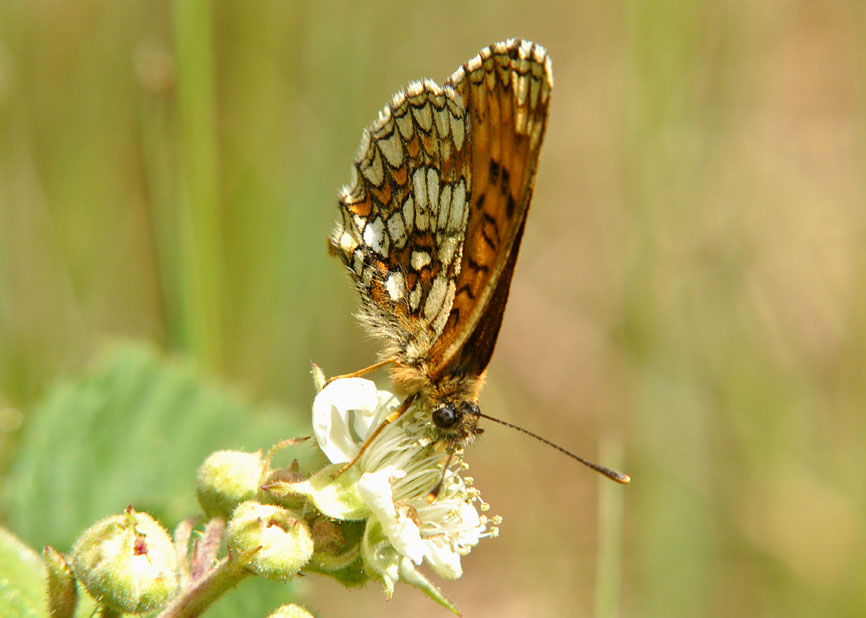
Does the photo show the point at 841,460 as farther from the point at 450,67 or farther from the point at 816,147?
the point at 450,67

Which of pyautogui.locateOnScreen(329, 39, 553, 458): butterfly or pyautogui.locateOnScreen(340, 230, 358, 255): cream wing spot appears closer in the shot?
pyautogui.locateOnScreen(329, 39, 553, 458): butterfly

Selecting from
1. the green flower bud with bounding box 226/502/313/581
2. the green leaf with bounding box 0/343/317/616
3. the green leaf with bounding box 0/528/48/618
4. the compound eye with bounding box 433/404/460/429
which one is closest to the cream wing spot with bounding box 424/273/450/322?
the compound eye with bounding box 433/404/460/429

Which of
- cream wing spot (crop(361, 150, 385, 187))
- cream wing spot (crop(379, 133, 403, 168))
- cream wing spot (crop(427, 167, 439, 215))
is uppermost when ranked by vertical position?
cream wing spot (crop(379, 133, 403, 168))

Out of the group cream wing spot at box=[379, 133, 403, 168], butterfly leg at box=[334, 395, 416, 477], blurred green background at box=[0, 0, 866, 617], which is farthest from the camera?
blurred green background at box=[0, 0, 866, 617]

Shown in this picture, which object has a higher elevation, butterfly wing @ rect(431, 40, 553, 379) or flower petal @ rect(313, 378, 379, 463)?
butterfly wing @ rect(431, 40, 553, 379)

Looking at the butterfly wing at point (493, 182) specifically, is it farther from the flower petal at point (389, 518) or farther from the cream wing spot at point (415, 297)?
the flower petal at point (389, 518)

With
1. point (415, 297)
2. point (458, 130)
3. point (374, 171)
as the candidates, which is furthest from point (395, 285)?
point (458, 130)

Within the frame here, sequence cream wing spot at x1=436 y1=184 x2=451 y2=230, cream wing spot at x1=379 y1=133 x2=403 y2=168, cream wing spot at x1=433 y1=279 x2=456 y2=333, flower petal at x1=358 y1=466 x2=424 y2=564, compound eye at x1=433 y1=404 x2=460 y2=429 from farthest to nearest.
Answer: cream wing spot at x1=379 y1=133 x2=403 y2=168
cream wing spot at x1=436 y1=184 x2=451 y2=230
cream wing spot at x1=433 y1=279 x2=456 y2=333
compound eye at x1=433 y1=404 x2=460 y2=429
flower petal at x1=358 y1=466 x2=424 y2=564

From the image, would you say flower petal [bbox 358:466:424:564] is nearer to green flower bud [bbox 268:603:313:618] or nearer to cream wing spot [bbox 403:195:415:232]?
green flower bud [bbox 268:603:313:618]

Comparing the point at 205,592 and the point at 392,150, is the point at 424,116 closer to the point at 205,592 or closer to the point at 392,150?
the point at 392,150
